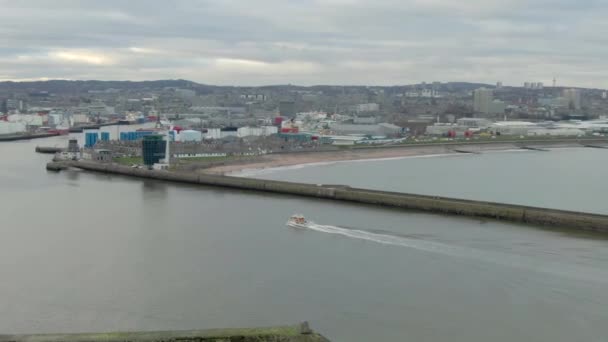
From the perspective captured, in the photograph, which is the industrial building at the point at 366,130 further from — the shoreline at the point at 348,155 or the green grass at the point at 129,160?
the green grass at the point at 129,160

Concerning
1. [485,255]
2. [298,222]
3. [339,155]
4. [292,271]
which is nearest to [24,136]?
[339,155]

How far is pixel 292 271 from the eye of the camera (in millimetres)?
5109

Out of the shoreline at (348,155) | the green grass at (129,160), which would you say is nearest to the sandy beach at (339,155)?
the shoreline at (348,155)

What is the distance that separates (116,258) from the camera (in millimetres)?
5480

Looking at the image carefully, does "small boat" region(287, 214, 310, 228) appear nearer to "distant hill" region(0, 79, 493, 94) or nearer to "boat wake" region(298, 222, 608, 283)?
"boat wake" region(298, 222, 608, 283)

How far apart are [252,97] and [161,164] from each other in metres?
35.8

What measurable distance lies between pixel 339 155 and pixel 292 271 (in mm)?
11112

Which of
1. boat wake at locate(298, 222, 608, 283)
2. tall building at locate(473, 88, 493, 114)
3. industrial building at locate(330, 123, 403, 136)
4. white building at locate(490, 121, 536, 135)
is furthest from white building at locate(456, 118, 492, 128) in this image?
boat wake at locate(298, 222, 608, 283)

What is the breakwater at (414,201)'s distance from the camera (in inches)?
276

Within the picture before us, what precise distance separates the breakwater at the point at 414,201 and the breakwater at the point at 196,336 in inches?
175

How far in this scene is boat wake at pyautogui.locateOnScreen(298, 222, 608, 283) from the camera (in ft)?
16.8

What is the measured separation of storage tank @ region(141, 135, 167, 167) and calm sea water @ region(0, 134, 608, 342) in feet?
10.1

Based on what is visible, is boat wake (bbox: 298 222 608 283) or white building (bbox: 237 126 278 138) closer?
boat wake (bbox: 298 222 608 283)

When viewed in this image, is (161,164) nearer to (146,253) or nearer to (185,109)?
(146,253)
